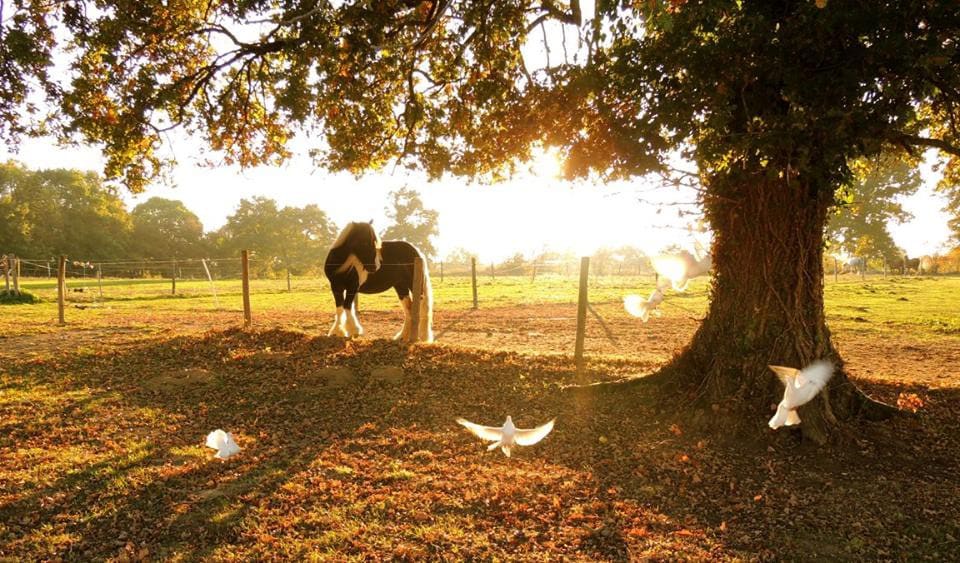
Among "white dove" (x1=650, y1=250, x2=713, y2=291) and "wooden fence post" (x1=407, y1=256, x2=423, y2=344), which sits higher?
"white dove" (x1=650, y1=250, x2=713, y2=291)

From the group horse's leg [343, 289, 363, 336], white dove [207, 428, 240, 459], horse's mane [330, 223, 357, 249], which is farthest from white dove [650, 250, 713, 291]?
horse's leg [343, 289, 363, 336]

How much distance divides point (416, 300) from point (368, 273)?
3.78ft

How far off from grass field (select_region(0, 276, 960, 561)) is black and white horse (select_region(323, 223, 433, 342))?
0.81 meters

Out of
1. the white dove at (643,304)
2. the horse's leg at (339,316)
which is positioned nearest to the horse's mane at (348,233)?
the horse's leg at (339,316)

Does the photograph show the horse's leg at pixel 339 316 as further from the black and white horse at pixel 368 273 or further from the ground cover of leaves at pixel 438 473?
the ground cover of leaves at pixel 438 473

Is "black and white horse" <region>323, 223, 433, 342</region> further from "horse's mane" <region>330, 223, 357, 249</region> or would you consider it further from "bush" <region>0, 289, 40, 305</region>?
"bush" <region>0, 289, 40, 305</region>

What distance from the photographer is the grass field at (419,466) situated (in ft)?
12.3

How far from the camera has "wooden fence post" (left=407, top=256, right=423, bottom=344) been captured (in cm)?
971

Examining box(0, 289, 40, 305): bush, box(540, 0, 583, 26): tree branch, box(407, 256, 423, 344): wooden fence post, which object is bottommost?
box(0, 289, 40, 305): bush

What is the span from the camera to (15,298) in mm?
20406

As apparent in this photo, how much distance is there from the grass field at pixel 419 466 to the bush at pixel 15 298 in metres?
13.9

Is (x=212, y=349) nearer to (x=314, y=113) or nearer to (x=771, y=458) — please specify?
(x=314, y=113)

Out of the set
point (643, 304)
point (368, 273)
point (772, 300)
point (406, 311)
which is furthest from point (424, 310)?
point (772, 300)

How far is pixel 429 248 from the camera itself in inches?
2596
